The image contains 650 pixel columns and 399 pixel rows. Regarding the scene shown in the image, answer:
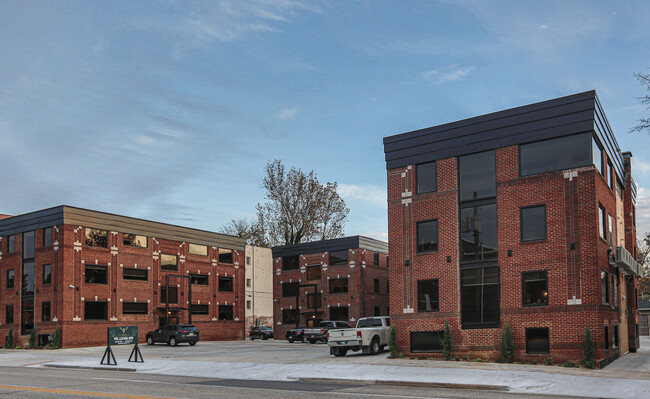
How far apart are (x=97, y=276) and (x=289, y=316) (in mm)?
21358

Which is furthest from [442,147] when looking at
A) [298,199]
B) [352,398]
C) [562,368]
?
[298,199]

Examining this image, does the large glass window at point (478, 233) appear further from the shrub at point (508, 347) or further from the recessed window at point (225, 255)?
the recessed window at point (225, 255)

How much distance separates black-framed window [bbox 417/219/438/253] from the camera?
2956 cm

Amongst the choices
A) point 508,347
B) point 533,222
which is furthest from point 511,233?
point 508,347

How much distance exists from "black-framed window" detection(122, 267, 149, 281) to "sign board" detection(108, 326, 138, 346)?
70.8ft

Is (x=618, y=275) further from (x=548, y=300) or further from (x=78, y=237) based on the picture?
(x=78, y=237)

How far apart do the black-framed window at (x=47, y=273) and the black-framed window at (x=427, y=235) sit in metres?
31.2

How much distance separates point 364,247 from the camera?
60406 millimetres

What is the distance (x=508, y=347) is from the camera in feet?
86.4

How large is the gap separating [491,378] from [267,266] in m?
53.9

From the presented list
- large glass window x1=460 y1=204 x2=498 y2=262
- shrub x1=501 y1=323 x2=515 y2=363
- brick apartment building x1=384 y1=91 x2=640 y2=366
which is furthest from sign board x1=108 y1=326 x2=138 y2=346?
shrub x1=501 y1=323 x2=515 y2=363

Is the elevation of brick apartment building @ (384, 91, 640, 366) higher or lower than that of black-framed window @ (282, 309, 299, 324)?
higher

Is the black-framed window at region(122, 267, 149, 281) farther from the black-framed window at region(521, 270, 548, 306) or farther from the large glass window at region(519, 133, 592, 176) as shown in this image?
the large glass window at region(519, 133, 592, 176)

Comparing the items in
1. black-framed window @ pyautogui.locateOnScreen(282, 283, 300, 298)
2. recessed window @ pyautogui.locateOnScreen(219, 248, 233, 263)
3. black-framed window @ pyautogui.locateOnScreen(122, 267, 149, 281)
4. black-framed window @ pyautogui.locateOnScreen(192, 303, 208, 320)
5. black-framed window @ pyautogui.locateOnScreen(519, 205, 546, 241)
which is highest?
black-framed window @ pyautogui.locateOnScreen(519, 205, 546, 241)
